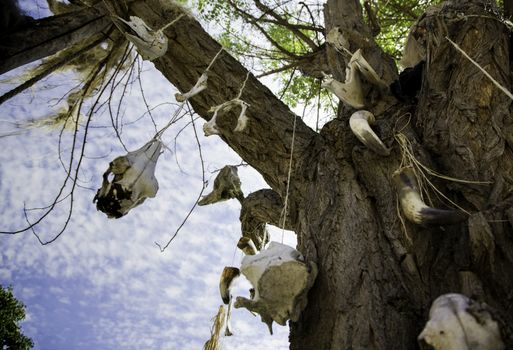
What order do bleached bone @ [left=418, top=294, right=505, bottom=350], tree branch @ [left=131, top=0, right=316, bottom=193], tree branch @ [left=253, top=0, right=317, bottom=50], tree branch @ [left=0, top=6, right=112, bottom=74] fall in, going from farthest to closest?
tree branch @ [left=253, top=0, right=317, bottom=50] → tree branch @ [left=131, top=0, right=316, bottom=193] → tree branch @ [left=0, top=6, right=112, bottom=74] → bleached bone @ [left=418, top=294, right=505, bottom=350]

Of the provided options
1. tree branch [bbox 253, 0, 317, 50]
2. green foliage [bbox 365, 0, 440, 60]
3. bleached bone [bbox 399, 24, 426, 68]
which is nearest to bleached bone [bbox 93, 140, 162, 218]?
bleached bone [bbox 399, 24, 426, 68]

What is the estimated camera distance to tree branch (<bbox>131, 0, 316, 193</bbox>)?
1.84m

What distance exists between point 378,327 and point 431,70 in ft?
3.72

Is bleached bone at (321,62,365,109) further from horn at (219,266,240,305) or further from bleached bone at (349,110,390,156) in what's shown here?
horn at (219,266,240,305)

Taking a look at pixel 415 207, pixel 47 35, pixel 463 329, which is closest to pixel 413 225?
pixel 415 207

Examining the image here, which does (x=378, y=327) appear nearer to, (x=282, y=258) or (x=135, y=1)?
(x=282, y=258)

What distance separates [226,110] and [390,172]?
0.72 metres

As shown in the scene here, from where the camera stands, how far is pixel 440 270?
1.13 metres

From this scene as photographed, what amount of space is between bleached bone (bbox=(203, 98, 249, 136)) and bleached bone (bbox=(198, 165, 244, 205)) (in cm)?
37

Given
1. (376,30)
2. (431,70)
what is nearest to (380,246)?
(431,70)

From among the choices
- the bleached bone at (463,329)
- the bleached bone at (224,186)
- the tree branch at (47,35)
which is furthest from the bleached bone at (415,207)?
the tree branch at (47,35)

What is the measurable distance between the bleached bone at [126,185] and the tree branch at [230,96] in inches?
20.3

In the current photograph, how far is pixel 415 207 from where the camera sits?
3.80 feet

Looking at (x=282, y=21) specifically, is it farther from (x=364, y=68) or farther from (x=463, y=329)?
(x=463, y=329)
